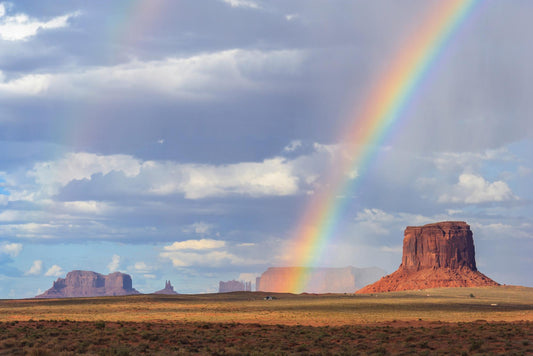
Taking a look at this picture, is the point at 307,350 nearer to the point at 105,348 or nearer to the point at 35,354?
the point at 105,348

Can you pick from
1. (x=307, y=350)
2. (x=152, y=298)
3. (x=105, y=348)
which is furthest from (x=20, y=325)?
(x=152, y=298)

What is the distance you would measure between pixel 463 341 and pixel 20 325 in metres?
41.0

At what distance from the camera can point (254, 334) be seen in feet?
174

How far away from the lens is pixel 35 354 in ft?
128

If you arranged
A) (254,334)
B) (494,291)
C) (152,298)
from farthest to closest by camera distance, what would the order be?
(494,291) → (152,298) → (254,334)

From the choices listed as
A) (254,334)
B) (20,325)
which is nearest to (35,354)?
(254,334)

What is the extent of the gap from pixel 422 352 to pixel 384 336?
8.68 metres

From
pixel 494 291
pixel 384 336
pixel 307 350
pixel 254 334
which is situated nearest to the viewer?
pixel 307 350

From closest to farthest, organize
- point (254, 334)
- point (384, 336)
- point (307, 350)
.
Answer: point (307, 350) < point (384, 336) < point (254, 334)

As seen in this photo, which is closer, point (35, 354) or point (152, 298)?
point (35, 354)

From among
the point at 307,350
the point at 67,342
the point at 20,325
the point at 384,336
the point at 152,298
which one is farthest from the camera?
the point at 152,298

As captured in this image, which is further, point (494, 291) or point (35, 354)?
point (494, 291)

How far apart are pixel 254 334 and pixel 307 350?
1091 centimetres

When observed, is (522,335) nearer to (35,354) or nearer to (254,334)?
(254,334)
